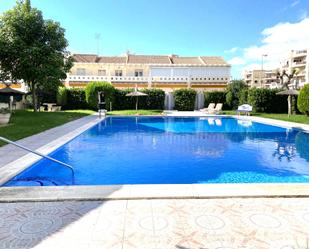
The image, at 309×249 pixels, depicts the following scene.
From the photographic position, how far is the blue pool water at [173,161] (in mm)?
7258

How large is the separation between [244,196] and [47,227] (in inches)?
121

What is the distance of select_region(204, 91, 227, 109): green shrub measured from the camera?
3272 centimetres

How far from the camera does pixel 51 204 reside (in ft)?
14.7

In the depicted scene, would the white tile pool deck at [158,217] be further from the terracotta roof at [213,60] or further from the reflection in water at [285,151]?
the terracotta roof at [213,60]

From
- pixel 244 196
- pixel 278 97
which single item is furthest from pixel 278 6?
pixel 244 196

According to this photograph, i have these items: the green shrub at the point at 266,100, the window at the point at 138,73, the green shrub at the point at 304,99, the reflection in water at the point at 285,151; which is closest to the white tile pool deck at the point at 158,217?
the reflection in water at the point at 285,151

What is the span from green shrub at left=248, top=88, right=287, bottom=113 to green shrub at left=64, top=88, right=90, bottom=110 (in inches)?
668

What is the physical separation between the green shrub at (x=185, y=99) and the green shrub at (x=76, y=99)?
32.4 feet

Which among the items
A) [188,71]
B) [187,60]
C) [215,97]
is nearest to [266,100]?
[215,97]

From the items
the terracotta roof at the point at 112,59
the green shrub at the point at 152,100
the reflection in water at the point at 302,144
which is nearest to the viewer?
the reflection in water at the point at 302,144

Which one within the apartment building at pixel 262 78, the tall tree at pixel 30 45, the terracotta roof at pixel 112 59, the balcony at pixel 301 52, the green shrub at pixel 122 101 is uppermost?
the balcony at pixel 301 52

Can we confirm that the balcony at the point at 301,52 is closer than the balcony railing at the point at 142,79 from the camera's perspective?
No

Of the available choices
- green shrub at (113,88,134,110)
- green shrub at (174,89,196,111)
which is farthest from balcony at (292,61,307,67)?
green shrub at (113,88,134,110)

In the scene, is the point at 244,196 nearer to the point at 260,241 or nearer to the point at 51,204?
the point at 260,241
